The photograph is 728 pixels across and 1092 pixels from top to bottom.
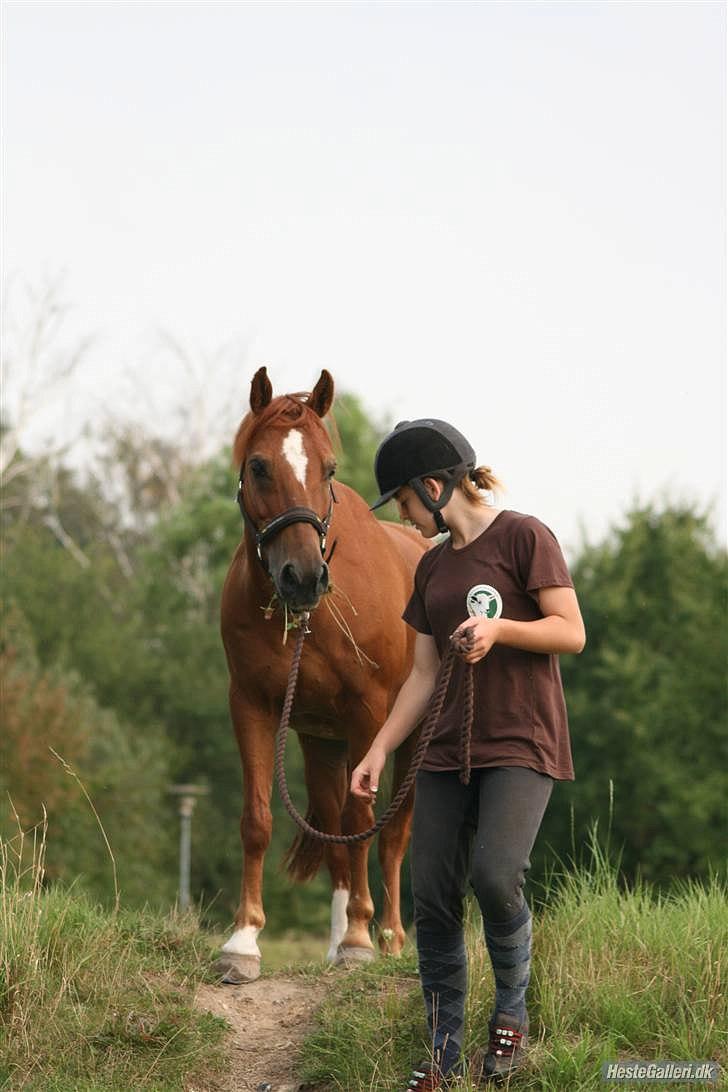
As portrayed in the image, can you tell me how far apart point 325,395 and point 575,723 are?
26.7 meters

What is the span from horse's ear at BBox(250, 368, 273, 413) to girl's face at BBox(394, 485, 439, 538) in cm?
184

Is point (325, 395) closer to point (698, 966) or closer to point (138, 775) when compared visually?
point (698, 966)

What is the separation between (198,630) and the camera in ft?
130

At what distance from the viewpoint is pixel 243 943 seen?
267 inches

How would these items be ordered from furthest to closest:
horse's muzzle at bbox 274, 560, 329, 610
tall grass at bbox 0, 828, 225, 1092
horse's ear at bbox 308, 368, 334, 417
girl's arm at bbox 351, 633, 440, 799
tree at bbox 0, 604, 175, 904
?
tree at bbox 0, 604, 175, 904
horse's ear at bbox 308, 368, 334, 417
horse's muzzle at bbox 274, 560, 329, 610
tall grass at bbox 0, 828, 225, 1092
girl's arm at bbox 351, 633, 440, 799

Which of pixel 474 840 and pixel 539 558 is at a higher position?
pixel 539 558

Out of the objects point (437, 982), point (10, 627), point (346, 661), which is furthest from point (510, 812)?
point (10, 627)

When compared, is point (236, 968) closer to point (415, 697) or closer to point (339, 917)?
point (339, 917)

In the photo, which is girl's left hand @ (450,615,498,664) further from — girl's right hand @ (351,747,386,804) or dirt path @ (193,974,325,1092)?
dirt path @ (193,974,325,1092)

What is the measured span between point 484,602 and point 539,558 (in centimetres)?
24

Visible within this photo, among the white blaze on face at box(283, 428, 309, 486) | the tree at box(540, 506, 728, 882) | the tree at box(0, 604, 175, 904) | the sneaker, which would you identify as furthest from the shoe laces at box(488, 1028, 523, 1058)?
the tree at box(540, 506, 728, 882)

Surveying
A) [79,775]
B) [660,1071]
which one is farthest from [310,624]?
[79,775]

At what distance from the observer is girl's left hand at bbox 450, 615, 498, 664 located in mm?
4520

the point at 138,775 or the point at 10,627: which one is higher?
the point at 10,627
